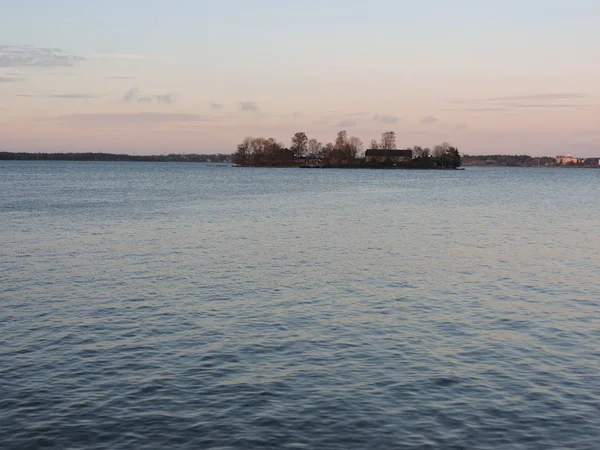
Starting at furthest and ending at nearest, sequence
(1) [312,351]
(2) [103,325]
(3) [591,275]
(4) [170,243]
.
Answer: (4) [170,243]
(3) [591,275]
(2) [103,325]
(1) [312,351]

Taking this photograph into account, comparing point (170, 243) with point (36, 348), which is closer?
point (36, 348)

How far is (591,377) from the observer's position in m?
19.7

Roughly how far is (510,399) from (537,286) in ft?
55.6

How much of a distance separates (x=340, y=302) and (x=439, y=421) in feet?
43.0

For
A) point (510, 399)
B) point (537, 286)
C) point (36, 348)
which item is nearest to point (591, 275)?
point (537, 286)

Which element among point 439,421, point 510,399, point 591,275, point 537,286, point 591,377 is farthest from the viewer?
point 591,275

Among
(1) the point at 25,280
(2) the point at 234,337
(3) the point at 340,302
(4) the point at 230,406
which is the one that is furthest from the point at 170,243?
(4) the point at 230,406

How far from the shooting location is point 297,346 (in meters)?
22.3

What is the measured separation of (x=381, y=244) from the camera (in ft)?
164

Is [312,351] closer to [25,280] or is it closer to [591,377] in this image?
[591,377]

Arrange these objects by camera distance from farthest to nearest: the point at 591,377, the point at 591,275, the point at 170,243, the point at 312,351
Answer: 1. the point at 170,243
2. the point at 591,275
3. the point at 312,351
4. the point at 591,377

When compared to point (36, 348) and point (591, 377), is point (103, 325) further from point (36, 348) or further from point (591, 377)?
point (591, 377)

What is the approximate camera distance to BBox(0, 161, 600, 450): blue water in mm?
15828

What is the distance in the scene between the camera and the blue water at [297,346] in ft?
51.9
